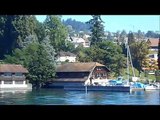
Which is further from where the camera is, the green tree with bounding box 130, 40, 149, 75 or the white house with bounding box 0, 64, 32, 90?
the green tree with bounding box 130, 40, 149, 75

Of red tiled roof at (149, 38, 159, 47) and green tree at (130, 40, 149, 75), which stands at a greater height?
red tiled roof at (149, 38, 159, 47)

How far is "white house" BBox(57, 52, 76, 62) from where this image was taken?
4793 mm

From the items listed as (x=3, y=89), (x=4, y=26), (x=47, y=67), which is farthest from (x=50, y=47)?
(x=3, y=89)

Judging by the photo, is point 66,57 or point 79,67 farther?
point 66,57

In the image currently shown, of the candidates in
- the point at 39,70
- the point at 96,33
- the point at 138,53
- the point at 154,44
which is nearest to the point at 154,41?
the point at 154,44

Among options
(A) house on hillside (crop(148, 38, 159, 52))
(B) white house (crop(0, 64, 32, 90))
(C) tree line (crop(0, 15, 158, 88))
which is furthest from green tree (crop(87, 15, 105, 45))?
(B) white house (crop(0, 64, 32, 90))

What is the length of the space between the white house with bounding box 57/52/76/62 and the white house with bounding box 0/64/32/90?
1.70 feet

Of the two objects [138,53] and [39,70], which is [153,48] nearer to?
[138,53]

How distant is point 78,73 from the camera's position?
4.70 meters

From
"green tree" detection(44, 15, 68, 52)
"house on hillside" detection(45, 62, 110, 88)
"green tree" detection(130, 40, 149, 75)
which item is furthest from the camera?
"green tree" detection(44, 15, 68, 52)

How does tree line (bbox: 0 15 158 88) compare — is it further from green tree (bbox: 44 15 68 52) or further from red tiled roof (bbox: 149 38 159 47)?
red tiled roof (bbox: 149 38 159 47)

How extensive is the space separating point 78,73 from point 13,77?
2.83 ft

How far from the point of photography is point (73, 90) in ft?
17.1
